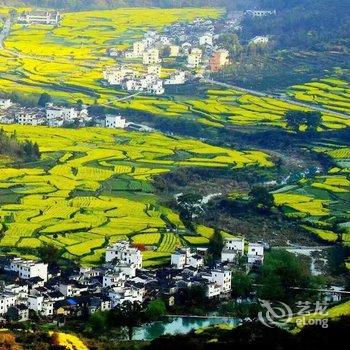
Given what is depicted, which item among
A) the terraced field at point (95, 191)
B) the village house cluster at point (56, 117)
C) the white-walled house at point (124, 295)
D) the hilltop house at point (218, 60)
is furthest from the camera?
the hilltop house at point (218, 60)

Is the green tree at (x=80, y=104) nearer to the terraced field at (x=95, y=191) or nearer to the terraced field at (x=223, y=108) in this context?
the terraced field at (x=223, y=108)

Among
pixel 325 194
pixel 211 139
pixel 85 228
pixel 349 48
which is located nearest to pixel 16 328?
pixel 85 228

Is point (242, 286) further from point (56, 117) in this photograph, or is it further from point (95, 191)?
point (56, 117)

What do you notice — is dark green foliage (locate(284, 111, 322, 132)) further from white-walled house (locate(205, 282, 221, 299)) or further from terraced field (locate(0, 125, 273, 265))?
white-walled house (locate(205, 282, 221, 299))

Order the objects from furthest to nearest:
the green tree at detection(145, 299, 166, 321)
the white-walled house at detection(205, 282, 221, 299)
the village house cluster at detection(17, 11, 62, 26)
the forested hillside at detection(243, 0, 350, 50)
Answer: the village house cluster at detection(17, 11, 62, 26) → the forested hillside at detection(243, 0, 350, 50) → the white-walled house at detection(205, 282, 221, 299) → the green tree at detection(145, 299, 166, 321)

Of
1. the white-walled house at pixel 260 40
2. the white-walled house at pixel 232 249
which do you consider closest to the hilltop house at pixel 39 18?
the white-walled house at pixel 260 40

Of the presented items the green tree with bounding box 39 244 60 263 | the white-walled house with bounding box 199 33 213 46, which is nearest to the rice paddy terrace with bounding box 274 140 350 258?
the green tree with bounding box 39 244 60 263
